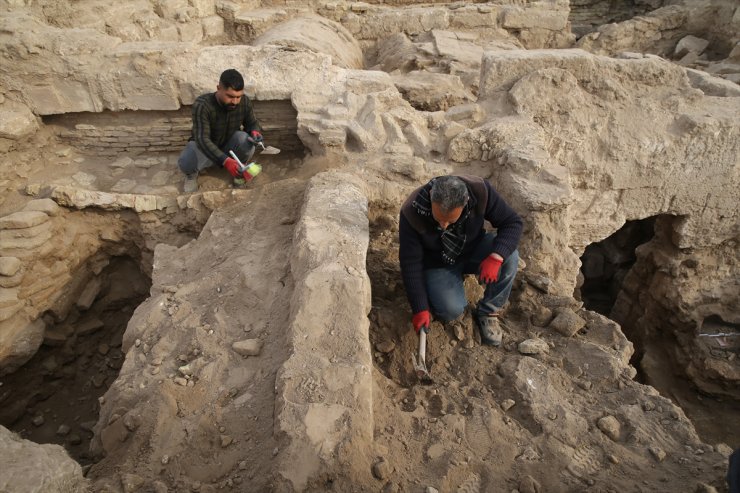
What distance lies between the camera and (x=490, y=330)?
3352 mm

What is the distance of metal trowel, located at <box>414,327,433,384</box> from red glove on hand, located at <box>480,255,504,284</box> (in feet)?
1.68

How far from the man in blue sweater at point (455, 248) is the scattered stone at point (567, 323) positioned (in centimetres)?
41

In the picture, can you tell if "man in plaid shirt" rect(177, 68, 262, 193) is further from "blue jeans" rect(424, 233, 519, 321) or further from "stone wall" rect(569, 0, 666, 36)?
"stone wall" rect(569, 0, 666, 36)

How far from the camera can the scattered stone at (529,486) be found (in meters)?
2.26

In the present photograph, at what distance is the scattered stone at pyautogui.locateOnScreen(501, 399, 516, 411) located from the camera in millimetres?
2791

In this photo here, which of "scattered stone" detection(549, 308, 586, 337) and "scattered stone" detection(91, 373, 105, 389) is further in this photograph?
"scattered stone" detection(91, 373, 105, 389)

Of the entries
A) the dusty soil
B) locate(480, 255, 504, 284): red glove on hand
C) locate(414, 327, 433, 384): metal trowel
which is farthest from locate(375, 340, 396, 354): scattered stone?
locate(480, 255, 504, 284): red glove on hand

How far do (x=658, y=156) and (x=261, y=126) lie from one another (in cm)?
402

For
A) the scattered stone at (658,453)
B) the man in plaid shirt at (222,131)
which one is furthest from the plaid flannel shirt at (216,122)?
the scattered stone at (658,453)

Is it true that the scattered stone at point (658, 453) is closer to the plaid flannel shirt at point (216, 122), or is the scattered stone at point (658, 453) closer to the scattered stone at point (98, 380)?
the plaid flannel shirt at point (216, 122)

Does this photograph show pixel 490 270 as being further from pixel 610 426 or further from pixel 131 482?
pixel 131 482

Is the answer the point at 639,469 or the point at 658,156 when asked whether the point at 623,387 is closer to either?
the point at 639,469

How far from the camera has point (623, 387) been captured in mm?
2965

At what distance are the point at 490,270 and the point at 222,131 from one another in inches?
113
